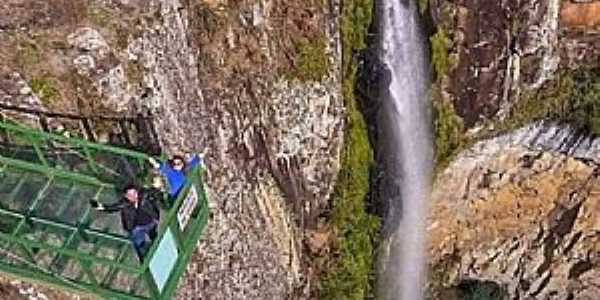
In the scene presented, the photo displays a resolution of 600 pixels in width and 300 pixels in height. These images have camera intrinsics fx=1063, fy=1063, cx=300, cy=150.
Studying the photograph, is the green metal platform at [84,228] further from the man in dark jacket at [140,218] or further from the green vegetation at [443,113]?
the green vegetation at [443,113]

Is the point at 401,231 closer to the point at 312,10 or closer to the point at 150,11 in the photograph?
the point at 312,10

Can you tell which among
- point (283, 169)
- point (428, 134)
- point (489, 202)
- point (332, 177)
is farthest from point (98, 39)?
point (489, 202)

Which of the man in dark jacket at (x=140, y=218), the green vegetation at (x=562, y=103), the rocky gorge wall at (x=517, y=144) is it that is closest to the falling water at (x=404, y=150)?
the rocky gorge wall at (x=517, y=144)

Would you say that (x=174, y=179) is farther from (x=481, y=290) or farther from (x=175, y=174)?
(x=481, y=290)

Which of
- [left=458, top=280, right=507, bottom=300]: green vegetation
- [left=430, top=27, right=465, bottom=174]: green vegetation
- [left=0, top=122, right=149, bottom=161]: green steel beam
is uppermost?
[left=430, top=27, right=465, bottom=174]: green vegetation

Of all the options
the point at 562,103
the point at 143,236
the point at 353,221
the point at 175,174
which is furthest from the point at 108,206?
the point at 562,103

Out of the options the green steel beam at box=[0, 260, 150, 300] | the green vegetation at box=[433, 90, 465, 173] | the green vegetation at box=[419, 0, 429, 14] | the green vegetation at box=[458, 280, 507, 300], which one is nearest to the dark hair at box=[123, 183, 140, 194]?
the green steel beam at box=[0, 260, 150, 300]

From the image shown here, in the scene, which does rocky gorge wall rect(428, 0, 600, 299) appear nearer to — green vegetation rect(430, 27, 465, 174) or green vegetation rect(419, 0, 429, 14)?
green vegetation rect(430, 27, 465, 174)
